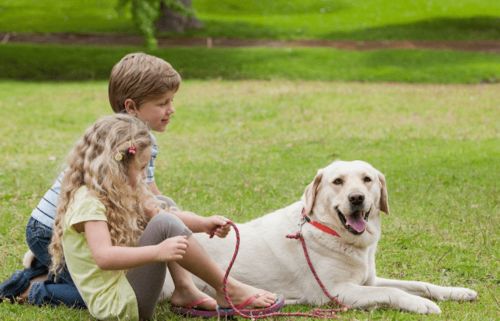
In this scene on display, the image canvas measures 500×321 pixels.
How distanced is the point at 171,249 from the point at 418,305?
1.56 m

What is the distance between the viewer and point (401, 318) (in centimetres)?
468

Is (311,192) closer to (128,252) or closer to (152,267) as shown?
(152,267)

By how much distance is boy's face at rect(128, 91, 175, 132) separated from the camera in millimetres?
5254

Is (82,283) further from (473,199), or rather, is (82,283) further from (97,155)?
(473,199)

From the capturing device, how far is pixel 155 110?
527 centimetres

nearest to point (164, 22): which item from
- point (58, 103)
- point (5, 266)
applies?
point (58, 103)

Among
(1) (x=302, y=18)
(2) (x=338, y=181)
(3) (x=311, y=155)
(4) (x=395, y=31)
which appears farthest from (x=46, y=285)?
(1) (x=302, y=18)

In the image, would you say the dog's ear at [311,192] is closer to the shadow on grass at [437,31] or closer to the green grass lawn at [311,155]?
the green grass lawn at [311,155]

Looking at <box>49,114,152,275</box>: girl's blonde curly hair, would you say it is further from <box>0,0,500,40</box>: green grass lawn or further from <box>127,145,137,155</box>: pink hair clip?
<box>0,0,500,40</box>: green grass lawn

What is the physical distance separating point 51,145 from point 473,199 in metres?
6.60

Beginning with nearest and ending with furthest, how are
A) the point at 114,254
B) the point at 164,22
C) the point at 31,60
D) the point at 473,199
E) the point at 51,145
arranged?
the point at 114,254
the point at 473,199
the point at 51,145
the point at 31,60
the point at 164,22

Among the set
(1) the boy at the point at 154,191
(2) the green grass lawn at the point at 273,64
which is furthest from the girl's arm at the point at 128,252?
(2) the green grass lawn at the point at 273,64

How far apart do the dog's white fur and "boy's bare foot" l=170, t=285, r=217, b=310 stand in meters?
0.23

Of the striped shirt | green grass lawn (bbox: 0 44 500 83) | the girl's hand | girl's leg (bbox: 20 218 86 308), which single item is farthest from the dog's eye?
green grass lawn (bbox: 0 44 500 83)
